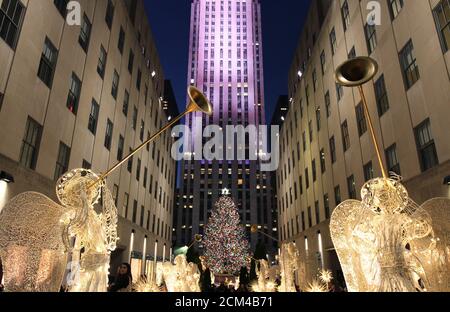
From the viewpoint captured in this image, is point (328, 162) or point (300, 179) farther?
point (300, 179)

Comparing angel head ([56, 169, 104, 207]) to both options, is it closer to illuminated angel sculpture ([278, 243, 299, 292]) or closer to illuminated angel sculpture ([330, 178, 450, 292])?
illuminated angel sculpture ([330, 178, 450, 292])

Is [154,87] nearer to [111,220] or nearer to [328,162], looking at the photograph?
[328,162]

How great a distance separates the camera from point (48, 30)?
15.8 m

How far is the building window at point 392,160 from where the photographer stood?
18.0m

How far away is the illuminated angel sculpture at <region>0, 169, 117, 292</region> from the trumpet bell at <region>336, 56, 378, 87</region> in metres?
5.97

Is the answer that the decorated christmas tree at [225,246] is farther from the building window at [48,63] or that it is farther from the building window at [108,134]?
the building window at [48,63]

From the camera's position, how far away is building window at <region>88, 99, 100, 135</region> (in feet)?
71.2

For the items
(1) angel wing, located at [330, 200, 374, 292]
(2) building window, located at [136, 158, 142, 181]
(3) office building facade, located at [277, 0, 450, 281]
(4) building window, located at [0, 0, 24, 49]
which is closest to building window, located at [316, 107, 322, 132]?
(3) office building facade, located at [277, 0, 450, 281]

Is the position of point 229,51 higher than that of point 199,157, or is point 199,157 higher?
point 229,51

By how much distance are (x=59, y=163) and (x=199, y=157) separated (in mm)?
88955

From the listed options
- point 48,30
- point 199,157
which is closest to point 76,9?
point 48,30

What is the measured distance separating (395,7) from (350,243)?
53.5 feet

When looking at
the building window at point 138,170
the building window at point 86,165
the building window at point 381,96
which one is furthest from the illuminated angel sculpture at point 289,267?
the building window at point 138,170

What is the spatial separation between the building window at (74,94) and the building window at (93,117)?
7.53 ft
